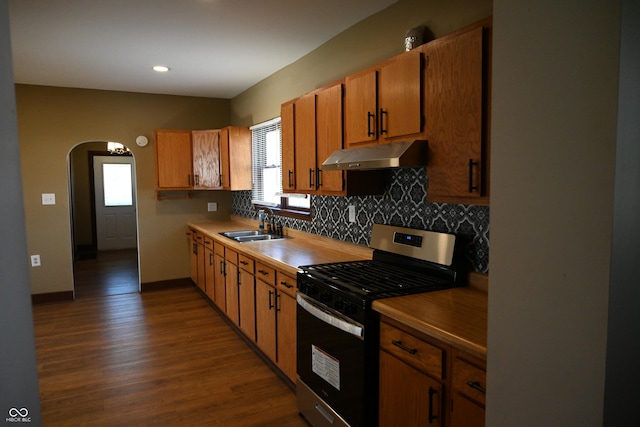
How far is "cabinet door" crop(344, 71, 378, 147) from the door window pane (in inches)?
294

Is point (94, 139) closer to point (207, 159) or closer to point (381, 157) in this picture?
point (207, 159)

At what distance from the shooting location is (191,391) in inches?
115

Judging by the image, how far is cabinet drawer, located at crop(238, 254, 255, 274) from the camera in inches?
133

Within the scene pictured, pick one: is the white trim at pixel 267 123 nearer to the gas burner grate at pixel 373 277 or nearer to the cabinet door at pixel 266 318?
the cabinet door at pixel 266 318

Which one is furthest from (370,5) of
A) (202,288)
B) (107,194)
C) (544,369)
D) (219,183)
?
(107,194)

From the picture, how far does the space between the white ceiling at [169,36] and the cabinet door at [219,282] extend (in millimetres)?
1945

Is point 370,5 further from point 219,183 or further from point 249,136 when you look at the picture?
point 219,183

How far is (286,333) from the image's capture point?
2.85m

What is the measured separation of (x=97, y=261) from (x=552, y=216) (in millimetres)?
8273

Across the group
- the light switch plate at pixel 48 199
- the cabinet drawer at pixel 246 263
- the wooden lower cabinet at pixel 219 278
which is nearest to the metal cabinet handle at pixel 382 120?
the cabinet drawer at pixel 246 263

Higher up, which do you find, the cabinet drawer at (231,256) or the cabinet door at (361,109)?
the cabinet door at (361,109)

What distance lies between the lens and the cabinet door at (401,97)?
2.09m

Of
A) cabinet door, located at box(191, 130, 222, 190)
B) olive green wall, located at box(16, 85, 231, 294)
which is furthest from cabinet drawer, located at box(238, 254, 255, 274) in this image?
olive green wall, located at box(16, 85, 231, 294)

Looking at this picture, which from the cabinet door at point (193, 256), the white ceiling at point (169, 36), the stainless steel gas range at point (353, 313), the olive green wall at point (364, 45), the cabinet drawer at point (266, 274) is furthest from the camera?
the cabinet door at point (193, 256)
